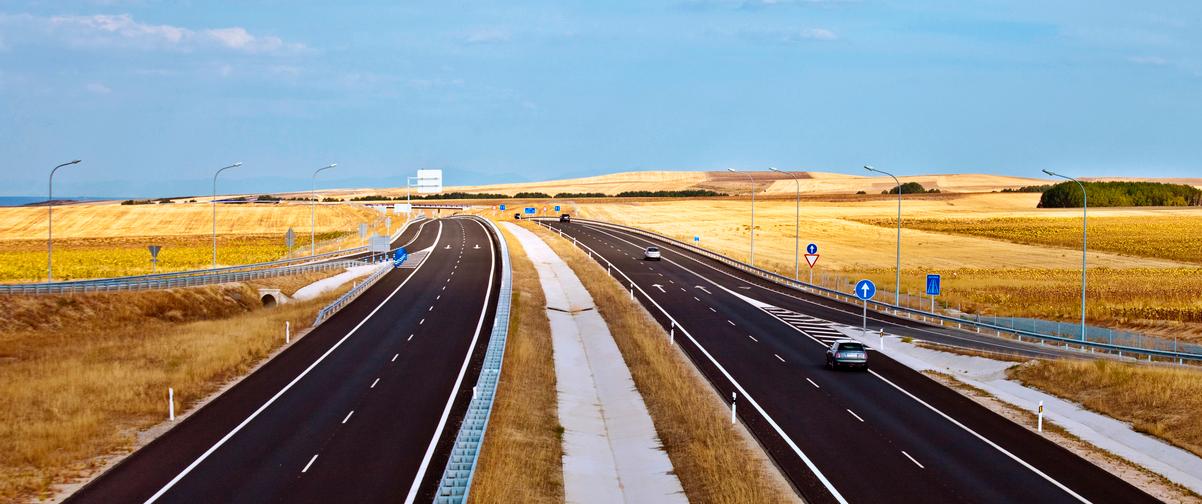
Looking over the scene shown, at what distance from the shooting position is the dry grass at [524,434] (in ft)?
70.6

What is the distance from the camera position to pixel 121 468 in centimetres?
2277

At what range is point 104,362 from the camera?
36.8 metres

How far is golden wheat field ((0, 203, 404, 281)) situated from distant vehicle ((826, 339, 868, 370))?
48.8 meters

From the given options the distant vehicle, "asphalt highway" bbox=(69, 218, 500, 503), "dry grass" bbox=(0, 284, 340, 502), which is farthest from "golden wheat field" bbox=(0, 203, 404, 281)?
the distant vehicle

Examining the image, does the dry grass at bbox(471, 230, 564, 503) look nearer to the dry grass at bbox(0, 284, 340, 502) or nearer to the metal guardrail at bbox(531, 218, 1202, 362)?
the dry grass at bbox(0, 284, 340, 502)

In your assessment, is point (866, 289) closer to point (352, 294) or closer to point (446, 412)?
point (446, 412)

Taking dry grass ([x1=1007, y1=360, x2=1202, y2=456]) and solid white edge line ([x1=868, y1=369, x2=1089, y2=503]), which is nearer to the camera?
solid white edge line ([x1=868, y1=369, x2=1089, y2=503])

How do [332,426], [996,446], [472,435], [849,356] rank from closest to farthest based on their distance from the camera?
[472,435]
[996,446]
[332,426]
[849,356]

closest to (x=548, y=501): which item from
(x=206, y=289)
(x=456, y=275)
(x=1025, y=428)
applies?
(x=1025, y=428)

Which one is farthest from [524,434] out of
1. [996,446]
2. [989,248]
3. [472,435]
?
[989,248]

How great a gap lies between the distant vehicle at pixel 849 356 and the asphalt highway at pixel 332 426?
41.9ft

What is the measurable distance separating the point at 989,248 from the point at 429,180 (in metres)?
57.4

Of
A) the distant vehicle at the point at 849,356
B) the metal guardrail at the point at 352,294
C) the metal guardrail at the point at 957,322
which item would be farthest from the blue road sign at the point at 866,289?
the metal guardrail at the point at 352,294

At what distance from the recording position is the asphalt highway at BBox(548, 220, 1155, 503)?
856 inches
